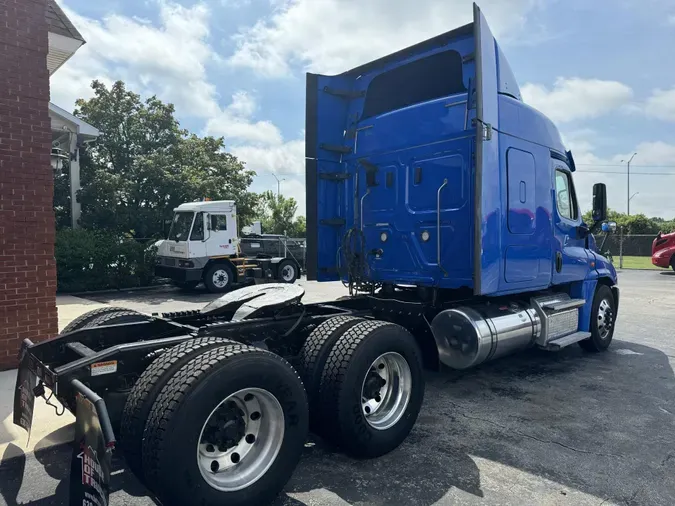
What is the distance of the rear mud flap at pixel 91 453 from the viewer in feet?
7.55

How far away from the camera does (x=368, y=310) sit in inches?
203

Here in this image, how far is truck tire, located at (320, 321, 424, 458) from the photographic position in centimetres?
339

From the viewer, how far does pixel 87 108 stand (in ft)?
72.5

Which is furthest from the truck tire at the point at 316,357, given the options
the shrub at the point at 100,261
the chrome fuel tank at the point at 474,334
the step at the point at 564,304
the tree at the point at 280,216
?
the tree at the point at 280,216

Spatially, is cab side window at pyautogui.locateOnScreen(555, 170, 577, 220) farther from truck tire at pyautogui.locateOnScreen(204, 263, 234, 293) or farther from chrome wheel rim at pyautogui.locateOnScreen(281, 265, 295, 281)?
chrome wheel rim at pyautogui.locateOnScreen(281, 265, 295, 281)

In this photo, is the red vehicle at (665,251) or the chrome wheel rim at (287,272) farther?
the red vehicle at (665,251)

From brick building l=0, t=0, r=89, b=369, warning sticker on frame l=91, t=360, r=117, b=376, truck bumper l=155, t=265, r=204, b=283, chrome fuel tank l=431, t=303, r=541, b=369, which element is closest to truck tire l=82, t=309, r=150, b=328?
warning sticker on frame l=91, t=360, r=117, b=376

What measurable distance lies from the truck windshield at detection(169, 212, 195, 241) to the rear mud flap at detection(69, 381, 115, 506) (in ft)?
41.7

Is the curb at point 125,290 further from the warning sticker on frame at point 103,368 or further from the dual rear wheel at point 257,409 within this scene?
the dual rear wheel at point 257,409

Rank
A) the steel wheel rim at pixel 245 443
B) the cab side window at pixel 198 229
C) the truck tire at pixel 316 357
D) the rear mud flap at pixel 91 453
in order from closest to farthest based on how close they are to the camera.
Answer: the rear mud flap at pixel 91 453
the steel wheel rim at pixel 245 443
the truck tire at pixel 316 357
the cab side window at pixel 198 229

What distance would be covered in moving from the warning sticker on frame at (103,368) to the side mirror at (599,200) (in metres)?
6.13

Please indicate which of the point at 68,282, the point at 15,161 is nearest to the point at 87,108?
the point at 68,282

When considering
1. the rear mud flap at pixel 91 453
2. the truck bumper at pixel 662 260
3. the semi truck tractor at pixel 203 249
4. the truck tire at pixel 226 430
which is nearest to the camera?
the rear mud flap at pixel 91 453

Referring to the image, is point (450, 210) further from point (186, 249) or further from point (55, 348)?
point (186, 249)
